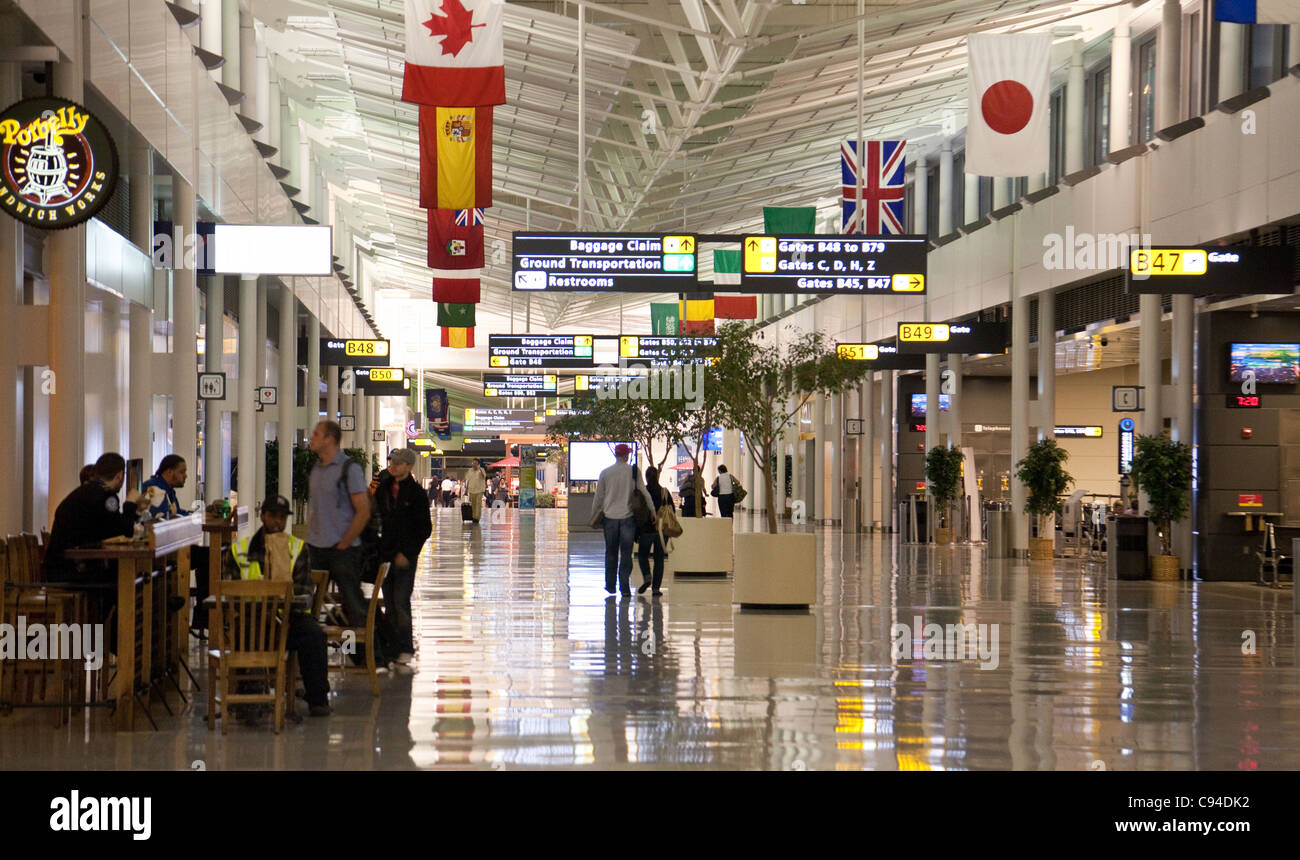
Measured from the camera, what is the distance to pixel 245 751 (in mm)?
7246

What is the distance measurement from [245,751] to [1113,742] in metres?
4.43

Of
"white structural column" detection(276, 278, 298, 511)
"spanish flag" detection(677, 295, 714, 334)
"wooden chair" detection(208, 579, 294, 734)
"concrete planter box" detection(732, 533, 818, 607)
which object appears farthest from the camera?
"spanish flag" detection(677, 295, 714, 334)

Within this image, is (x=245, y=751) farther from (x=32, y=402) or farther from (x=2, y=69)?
(x=32, y=402)

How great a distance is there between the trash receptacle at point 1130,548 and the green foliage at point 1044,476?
3.72m

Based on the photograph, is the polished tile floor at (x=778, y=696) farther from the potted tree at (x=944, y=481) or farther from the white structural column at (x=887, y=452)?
the white structural column at (x=887, y=452)

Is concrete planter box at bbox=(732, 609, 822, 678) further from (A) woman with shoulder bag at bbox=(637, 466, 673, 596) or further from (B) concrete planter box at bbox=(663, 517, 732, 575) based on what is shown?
(B) concrete planter box at bbox=(663, 517, 732, 575)

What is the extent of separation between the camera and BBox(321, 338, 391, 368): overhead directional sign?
3453 centimetres

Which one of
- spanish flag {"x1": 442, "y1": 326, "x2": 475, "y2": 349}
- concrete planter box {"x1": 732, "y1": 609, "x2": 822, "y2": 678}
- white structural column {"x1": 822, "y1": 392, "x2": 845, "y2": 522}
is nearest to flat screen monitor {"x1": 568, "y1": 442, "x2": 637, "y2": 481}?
spanish flag {"x1": 442, "y1": 326, "x2": 475, "y2": 349}

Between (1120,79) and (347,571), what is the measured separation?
1703 centimetres

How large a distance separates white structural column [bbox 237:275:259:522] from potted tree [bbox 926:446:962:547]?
43.9ft

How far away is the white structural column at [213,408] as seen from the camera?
22.6m

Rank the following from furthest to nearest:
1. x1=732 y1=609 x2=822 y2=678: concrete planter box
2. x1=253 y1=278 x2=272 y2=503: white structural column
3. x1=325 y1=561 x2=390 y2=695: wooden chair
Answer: x1=253 y1=278 x2=272 y2=503: white structural column < x1=732 y1=609 x2=822 y2=678: concrete planter box < x1=325 y1=561 x2=390 y2=695: wooden chair

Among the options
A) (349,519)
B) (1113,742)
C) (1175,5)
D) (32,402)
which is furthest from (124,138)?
(1175,5)

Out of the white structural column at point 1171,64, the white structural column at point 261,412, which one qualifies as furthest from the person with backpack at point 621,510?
the white structural column at point 261,412
